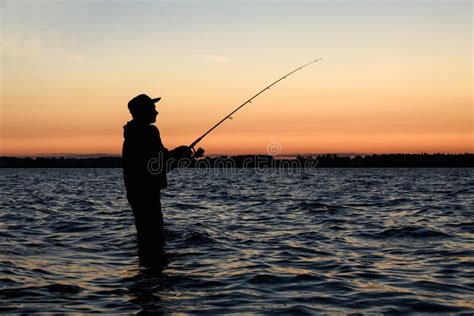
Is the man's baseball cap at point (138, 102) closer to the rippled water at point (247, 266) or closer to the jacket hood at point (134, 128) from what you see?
the jacket hood at point (134, 128)

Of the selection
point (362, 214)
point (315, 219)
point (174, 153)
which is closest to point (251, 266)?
point (174, 153)

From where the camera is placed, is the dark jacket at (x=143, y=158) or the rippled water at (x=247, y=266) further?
the dark jacket at (x=143, y=158)

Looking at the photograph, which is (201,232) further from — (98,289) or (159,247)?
(98,289)

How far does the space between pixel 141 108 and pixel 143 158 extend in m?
0.80

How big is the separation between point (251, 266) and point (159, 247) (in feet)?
5.91

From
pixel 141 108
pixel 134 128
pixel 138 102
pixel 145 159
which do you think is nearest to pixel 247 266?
pixel 145 159

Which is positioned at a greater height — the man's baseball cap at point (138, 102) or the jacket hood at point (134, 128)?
the man's baseball cap at point (138, 102)

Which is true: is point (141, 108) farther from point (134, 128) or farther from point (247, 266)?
point (247, 266)

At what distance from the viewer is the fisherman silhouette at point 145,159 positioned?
8555 millimetres

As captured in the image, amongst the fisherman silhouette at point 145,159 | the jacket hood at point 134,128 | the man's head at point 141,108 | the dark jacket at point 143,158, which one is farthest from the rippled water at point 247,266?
the man's head at point 141,108

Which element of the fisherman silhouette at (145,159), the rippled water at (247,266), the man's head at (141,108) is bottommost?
the rippled water at (247,266)

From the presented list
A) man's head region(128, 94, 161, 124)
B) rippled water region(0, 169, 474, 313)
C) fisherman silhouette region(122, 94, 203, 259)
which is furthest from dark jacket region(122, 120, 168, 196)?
rippled water region(0, 169, 474, 313)

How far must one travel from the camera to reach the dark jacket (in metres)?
8.54

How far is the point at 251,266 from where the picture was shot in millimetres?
8242
